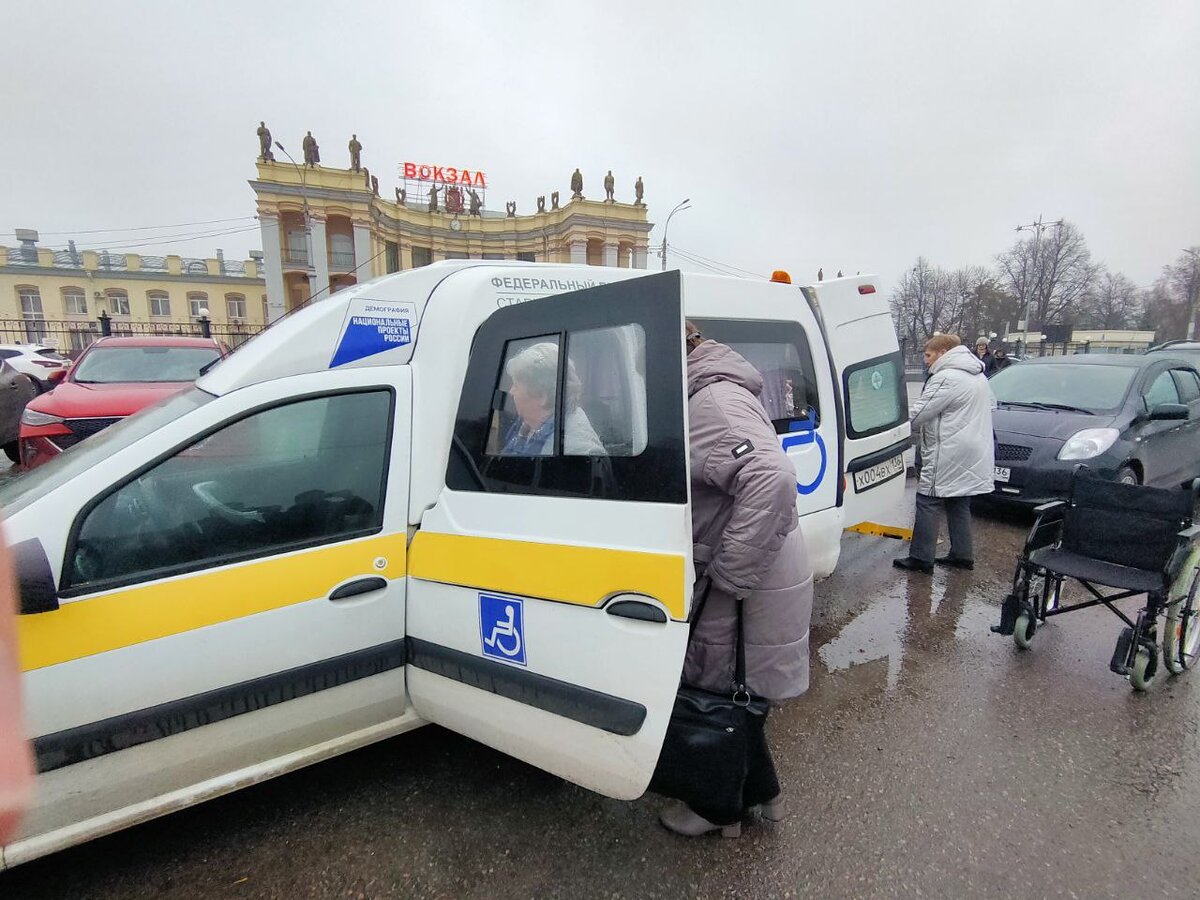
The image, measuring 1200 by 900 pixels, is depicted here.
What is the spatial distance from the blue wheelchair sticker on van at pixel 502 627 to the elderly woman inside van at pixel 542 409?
505mm

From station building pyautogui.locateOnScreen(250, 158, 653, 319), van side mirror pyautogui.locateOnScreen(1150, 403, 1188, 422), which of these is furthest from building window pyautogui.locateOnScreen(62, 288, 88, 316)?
van side mirror pyautogui.locateOnScreen(1150, 403, 1188, 422)

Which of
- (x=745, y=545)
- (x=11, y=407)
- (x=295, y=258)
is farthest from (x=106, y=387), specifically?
(x=295, y=258)

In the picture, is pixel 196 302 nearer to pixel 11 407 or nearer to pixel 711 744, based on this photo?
pixel 11 407

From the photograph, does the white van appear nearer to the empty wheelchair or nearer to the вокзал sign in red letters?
the empty wheelchair

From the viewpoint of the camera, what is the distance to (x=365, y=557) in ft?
7.00

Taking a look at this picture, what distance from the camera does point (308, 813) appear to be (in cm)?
225

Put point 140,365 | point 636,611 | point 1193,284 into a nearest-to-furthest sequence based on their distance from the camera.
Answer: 1. point 636,611
2. point 140,365
3. point 1193,284

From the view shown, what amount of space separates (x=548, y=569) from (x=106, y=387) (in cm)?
660

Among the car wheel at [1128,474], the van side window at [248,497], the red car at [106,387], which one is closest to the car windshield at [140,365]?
the red car at [106,387]

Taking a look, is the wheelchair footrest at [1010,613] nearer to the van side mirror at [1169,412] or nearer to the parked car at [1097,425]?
the parked car at [1097,425]

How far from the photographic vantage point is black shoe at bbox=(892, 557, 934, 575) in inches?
188

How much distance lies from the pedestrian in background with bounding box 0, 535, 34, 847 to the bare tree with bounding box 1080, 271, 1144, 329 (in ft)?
221

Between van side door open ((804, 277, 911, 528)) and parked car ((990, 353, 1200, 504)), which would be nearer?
van side door open ((804, 277, 911, 528))

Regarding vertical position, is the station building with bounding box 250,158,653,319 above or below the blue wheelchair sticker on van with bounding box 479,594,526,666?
above
